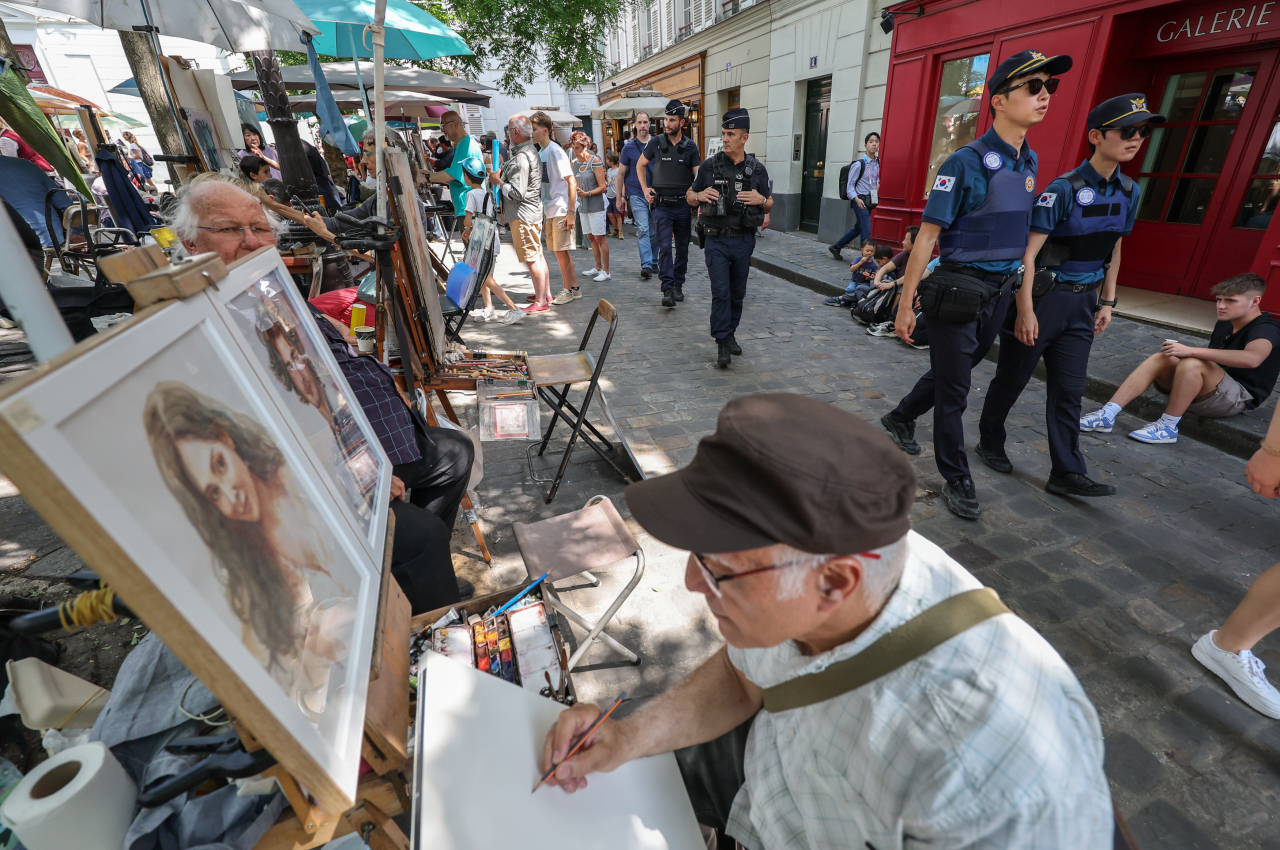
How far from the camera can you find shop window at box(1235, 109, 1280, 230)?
5.06 metres

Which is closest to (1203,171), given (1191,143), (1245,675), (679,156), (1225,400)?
(1191,143)

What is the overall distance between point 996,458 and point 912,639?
3319 mm

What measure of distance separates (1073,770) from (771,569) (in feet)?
1.56

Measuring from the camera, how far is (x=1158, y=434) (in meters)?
3.92

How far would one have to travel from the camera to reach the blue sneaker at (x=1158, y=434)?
3.91 meters

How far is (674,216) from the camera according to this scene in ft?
22.6

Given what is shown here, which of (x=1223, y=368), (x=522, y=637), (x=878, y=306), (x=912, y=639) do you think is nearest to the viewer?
(x=912, y=639)

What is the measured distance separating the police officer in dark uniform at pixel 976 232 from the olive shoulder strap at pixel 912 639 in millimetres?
2413

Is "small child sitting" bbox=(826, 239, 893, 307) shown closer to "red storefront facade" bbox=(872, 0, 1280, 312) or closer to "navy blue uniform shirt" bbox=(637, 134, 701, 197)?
"red storefront facade" bbox=(872, 0, 1280, 312)

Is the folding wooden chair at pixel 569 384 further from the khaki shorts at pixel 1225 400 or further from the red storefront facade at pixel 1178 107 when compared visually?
the red storefront facade at pixel 1178 107

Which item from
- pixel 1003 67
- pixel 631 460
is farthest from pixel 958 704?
pixel 1003 67

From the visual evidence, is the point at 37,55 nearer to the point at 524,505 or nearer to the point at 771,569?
the point at 524,505

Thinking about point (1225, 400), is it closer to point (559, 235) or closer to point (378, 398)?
point (378, 398)

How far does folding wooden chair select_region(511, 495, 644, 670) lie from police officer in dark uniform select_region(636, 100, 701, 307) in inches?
193
